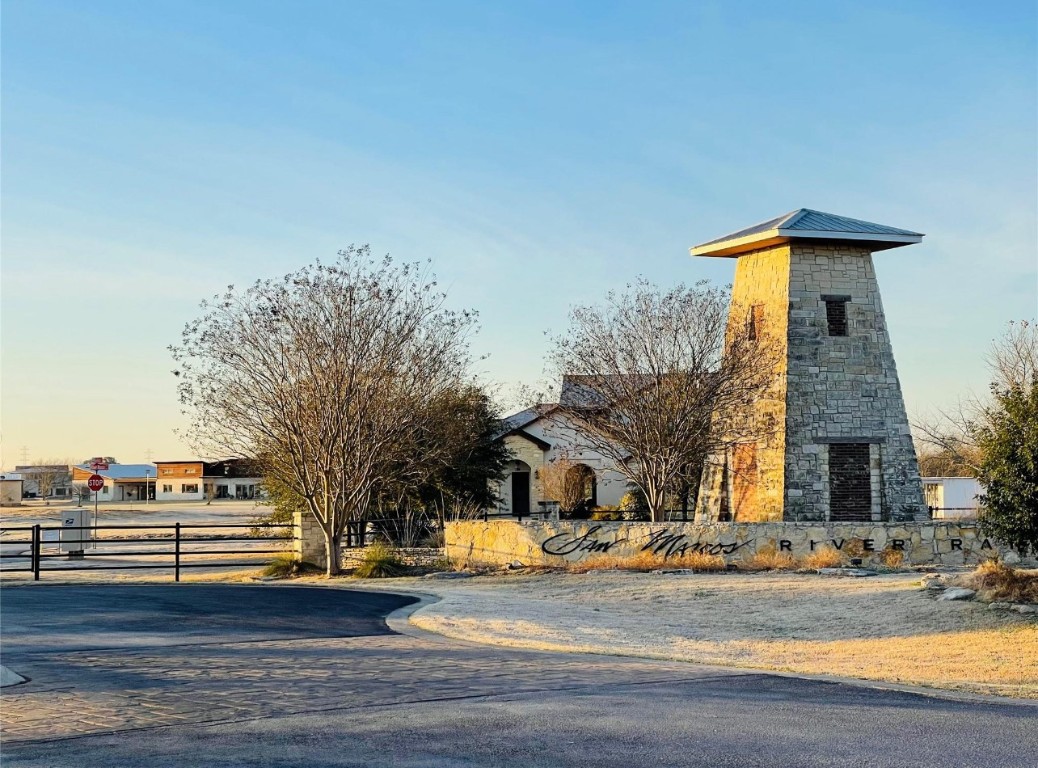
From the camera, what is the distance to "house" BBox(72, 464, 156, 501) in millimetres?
113625

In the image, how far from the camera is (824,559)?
77.9 feet

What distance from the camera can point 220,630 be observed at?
46.4 ft

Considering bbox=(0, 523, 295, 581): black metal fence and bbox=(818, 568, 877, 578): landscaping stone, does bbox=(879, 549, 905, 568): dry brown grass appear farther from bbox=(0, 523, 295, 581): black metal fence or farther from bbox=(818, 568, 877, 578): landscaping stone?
bbox=(0, 523, 295, 581): black metal fence

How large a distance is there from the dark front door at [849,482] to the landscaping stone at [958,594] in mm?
10355

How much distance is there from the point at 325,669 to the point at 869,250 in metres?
21.6

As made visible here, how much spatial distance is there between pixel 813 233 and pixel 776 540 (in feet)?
27.0

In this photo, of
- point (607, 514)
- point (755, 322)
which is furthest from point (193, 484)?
point (755, 322)

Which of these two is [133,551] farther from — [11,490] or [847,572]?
[11,490]

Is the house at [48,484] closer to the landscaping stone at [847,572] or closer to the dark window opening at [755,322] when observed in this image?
the dark window opening at [755,322]

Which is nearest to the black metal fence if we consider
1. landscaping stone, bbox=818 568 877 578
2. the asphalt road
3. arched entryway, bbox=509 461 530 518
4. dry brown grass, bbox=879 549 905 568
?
the asphalt road

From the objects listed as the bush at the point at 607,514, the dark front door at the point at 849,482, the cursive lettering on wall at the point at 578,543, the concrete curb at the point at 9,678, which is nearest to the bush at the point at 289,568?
the cursive lettering on wall at the point at 578,543

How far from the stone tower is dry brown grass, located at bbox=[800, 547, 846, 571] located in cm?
291

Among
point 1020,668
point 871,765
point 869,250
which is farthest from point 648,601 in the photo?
point 869,250

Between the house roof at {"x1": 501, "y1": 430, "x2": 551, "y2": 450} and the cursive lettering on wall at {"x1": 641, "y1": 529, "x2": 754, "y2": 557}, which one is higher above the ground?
the house roof at {"x1": 501, "y1": 430, "x2": 551, "y2": 450}
